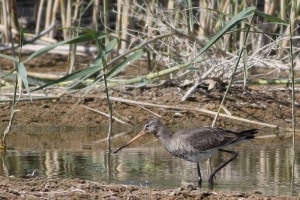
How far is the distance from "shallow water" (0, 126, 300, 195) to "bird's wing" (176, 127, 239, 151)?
27cm

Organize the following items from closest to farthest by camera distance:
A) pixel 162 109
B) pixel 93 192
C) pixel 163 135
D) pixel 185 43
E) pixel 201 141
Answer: pixel 93 192
pixel 201 141
pixel 163 135
pixel 185 43
pixel 162 109

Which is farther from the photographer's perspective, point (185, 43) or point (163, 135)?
point (185, 43)

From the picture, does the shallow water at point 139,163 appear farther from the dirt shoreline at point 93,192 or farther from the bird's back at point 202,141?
the dirt shoreline at point 93,192

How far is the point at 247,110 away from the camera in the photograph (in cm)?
1160

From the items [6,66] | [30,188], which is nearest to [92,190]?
[30,188]

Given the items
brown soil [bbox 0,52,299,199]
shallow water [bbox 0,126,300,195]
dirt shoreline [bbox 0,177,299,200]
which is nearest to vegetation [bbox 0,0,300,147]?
brown soil [bbox 0,52,299,199]

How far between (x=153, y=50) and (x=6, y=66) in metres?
3.18

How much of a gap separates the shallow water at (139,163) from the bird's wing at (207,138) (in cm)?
27

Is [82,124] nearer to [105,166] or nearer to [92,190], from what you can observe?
[105,166]

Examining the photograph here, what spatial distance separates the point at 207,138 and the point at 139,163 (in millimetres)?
733

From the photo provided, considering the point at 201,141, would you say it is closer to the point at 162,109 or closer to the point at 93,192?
the point at 93,192

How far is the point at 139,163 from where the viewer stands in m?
8.98

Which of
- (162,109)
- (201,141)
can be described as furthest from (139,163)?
(162,109)

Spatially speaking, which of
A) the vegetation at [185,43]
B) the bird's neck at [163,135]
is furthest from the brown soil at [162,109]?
the bird's neck at [163,135]
